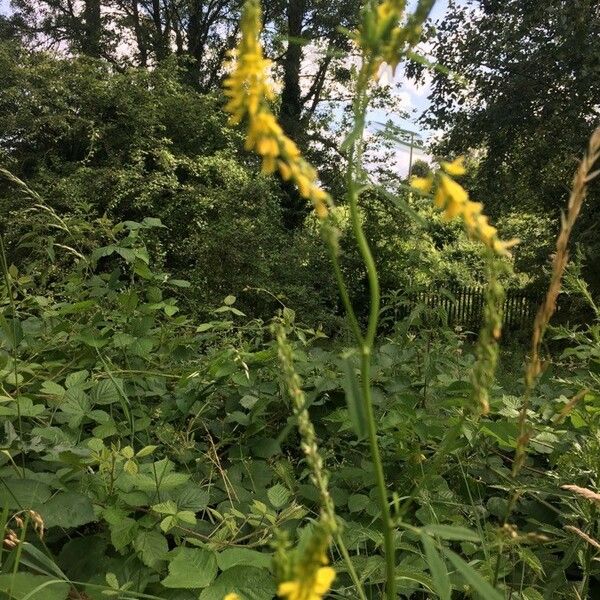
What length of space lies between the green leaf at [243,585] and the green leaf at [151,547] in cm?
14

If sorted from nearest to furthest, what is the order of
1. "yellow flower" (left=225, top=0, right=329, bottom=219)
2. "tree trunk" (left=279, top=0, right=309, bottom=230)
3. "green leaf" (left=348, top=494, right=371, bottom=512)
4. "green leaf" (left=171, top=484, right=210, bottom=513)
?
"yellow flower" (left=225, top=0, right=329, bottom=219) < "green leaf" (left=171, top=484, right=210, bottom=513) < "green leaf" (left=348, top=494, right=371, bottom=512) < "tree trunk" (left=279, top=0, right=309, bottom=230)

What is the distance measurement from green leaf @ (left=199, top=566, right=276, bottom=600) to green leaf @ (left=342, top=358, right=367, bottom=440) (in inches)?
21.7

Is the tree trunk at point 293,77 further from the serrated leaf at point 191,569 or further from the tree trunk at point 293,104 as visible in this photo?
the serrated leaf at point 191,569

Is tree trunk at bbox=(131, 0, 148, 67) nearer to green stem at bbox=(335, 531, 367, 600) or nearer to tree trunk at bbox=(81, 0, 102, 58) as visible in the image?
tree trunk at bbox=(81, 0, 102, 58)

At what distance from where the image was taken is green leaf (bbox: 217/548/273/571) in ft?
3.27

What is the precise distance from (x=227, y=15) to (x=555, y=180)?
880cm

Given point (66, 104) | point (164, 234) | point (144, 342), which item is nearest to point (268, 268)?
point (164, 234)

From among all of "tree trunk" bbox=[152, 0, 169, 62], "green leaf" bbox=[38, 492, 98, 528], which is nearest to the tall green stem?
"green leaf" bbox=[38, 492, 98, 528]

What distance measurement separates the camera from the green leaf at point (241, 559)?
3.27 ft

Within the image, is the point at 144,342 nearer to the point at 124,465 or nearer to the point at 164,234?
the point at 124,465

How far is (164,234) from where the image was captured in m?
9.20

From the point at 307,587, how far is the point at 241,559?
69 cm

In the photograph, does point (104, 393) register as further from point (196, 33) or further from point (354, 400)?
point (196, 33)

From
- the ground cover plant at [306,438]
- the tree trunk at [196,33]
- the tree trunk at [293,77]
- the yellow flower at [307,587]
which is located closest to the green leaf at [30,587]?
the ground cover plant at [306,438]
